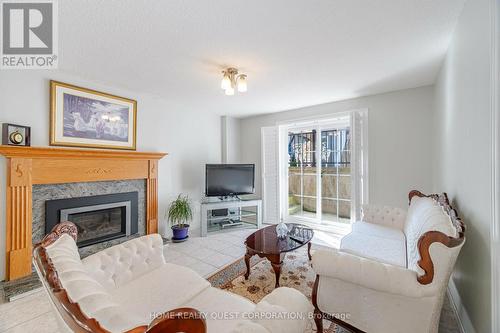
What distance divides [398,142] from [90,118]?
4505mm

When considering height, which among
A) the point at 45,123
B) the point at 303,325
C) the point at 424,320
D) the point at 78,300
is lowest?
the point at 424,320

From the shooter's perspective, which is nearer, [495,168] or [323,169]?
[495,168]

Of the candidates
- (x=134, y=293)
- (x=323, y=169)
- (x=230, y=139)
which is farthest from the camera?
(x=230, y=139)

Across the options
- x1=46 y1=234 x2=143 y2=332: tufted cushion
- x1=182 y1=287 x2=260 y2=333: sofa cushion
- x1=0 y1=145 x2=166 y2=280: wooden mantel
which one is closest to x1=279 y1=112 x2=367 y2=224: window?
x1=182 y1=287 x2=260 y2=333: sofa cushion

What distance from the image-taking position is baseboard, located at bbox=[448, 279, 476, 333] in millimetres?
1489

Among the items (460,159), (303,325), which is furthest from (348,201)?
(303,325)

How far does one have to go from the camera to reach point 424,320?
1222 mm

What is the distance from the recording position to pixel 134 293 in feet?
4.66

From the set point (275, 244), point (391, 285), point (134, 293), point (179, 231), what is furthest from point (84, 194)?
point (391, 285)

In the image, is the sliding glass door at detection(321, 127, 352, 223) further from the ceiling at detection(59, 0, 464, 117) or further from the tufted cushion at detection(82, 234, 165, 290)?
the tufted cushion at detection(82, 234, 165, 290)

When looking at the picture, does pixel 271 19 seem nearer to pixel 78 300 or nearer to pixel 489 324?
pixel 78 300

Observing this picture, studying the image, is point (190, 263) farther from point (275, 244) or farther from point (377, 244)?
point (377, 244)

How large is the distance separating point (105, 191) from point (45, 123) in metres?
1.07

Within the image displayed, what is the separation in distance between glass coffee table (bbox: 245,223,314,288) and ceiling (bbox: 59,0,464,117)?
199 cm
